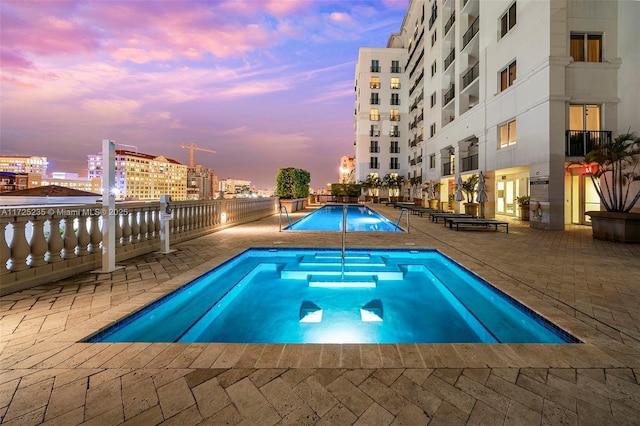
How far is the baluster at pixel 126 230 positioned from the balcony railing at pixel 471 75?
2060 centimetres

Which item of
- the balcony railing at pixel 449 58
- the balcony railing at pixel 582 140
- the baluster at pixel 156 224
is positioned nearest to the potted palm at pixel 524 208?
the balcony railing at pixel 582 140

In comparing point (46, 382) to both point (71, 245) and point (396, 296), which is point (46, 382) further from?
point (396, 296)

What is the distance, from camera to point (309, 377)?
2020mm

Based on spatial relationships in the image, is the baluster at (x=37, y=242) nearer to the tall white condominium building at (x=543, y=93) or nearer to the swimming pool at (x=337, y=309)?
the swimming pool at (x=337, y=309)

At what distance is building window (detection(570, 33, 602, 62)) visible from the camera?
11914mm

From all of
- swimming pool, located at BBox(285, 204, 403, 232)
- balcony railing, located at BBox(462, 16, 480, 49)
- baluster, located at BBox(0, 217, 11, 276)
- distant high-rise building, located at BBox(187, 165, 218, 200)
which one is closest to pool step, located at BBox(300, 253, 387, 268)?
swimming pool, located at BBox(285, 204, 403, 232)

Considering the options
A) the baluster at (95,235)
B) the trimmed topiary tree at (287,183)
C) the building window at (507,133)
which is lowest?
the baluster at (95,235)

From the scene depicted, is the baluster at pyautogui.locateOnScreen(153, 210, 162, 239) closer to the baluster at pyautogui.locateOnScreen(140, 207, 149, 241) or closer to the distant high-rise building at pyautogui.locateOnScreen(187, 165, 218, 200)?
the baluster at pyautogui.locateOnScreen(140, 207, 149, 241)

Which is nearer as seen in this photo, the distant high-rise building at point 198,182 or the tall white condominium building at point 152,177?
the tall white condominium building at point 152,177

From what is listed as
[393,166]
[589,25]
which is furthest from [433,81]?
[393,166]

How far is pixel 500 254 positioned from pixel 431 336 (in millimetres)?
4339

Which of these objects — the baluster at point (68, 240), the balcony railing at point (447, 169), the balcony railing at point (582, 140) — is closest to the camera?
the baluster at point (68, 240)

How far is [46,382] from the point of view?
194cm

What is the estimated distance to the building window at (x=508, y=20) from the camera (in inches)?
555
